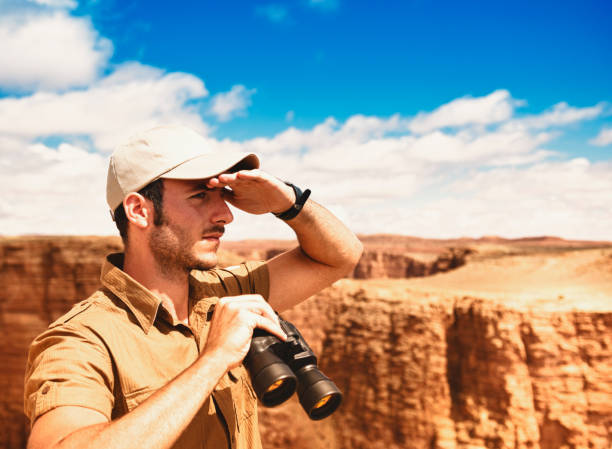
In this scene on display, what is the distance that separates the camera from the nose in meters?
2.20

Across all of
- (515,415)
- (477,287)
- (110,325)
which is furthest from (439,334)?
(110,325)

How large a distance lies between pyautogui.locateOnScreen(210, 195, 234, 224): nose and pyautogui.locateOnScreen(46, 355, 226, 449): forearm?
836mm

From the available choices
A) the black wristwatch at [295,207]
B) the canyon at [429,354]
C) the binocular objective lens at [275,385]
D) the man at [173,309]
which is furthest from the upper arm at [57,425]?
the canyon at [429,354]

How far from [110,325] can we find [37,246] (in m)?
18.4

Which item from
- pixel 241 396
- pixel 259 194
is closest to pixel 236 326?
pixel 241 396

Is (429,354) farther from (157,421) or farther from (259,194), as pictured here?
(157,421)

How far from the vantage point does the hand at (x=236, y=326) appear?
162 centimetres

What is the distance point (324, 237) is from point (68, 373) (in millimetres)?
1516

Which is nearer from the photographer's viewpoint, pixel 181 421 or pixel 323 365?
pixel 181 421

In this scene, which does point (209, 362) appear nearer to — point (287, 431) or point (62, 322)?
point (62, 322)

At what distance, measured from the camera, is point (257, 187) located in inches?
97.2

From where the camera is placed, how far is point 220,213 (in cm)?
222

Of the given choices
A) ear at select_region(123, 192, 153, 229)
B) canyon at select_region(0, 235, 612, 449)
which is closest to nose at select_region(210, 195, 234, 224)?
ear at select_region(123, 192, 153, 229)

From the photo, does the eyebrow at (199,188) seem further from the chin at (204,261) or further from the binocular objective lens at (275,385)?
the binocular objective lens at (275,385)
